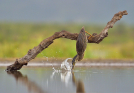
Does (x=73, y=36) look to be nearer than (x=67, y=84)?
No

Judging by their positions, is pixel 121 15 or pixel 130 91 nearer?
pixel 130 91

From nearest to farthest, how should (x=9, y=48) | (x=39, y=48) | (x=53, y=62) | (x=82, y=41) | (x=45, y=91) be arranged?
(x=45, y=91), (x=82, y=41), (x=39, y=48), (x=53, y=62), (x=9, y=48)

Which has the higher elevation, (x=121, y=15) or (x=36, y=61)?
(x=121, y=15)

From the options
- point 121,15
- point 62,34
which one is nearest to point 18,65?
point 62,34

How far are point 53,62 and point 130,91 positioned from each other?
355 inches

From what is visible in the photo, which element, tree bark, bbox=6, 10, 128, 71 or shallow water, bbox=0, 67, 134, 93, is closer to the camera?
shallow water, bbox=0, 67, 134, 93

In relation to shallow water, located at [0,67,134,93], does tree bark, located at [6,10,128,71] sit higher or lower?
higher

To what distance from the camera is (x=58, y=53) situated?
552 inches

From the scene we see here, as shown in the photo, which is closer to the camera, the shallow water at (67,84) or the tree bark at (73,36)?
the shallow water at (67,84)

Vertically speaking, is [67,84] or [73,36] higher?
[73,36]

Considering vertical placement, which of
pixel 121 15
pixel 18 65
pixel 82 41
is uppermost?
pixel 121 15

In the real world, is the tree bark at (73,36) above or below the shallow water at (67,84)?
above

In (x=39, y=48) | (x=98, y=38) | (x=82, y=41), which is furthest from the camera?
(x=39, y=48)

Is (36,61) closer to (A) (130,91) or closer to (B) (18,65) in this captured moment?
(B) (18,65)
